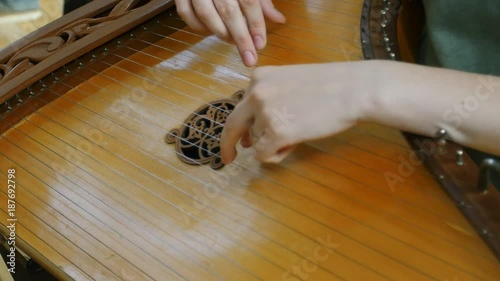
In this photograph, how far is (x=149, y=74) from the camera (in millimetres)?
1072

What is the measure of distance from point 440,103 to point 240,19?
436mm

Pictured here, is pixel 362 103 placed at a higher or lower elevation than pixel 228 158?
higher

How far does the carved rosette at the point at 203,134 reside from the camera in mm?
895

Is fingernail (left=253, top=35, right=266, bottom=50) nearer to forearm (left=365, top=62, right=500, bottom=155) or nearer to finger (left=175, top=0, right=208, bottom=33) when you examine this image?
finger (left=175, top=0, right=208, bottom=33)

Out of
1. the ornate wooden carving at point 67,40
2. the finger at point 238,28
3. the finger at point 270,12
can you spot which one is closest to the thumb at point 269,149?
the finger at point 238,28

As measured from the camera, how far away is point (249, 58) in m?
0.94

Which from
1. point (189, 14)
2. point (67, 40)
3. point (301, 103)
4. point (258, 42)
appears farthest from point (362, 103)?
point (67, 40)

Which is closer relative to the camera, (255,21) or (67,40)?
(255,21)

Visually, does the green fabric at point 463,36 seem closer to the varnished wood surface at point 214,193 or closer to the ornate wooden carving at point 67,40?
the varnished wood surface at point 214,193

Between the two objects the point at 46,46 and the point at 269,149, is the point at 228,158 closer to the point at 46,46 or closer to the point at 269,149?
the point at 269,149

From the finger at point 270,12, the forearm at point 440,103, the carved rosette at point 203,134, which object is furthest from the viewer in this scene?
the finger at point 270,12

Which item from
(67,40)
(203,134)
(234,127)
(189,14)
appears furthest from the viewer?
(67,40)

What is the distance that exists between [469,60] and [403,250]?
35 cm

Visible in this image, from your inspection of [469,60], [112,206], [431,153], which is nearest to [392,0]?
[469,60]
